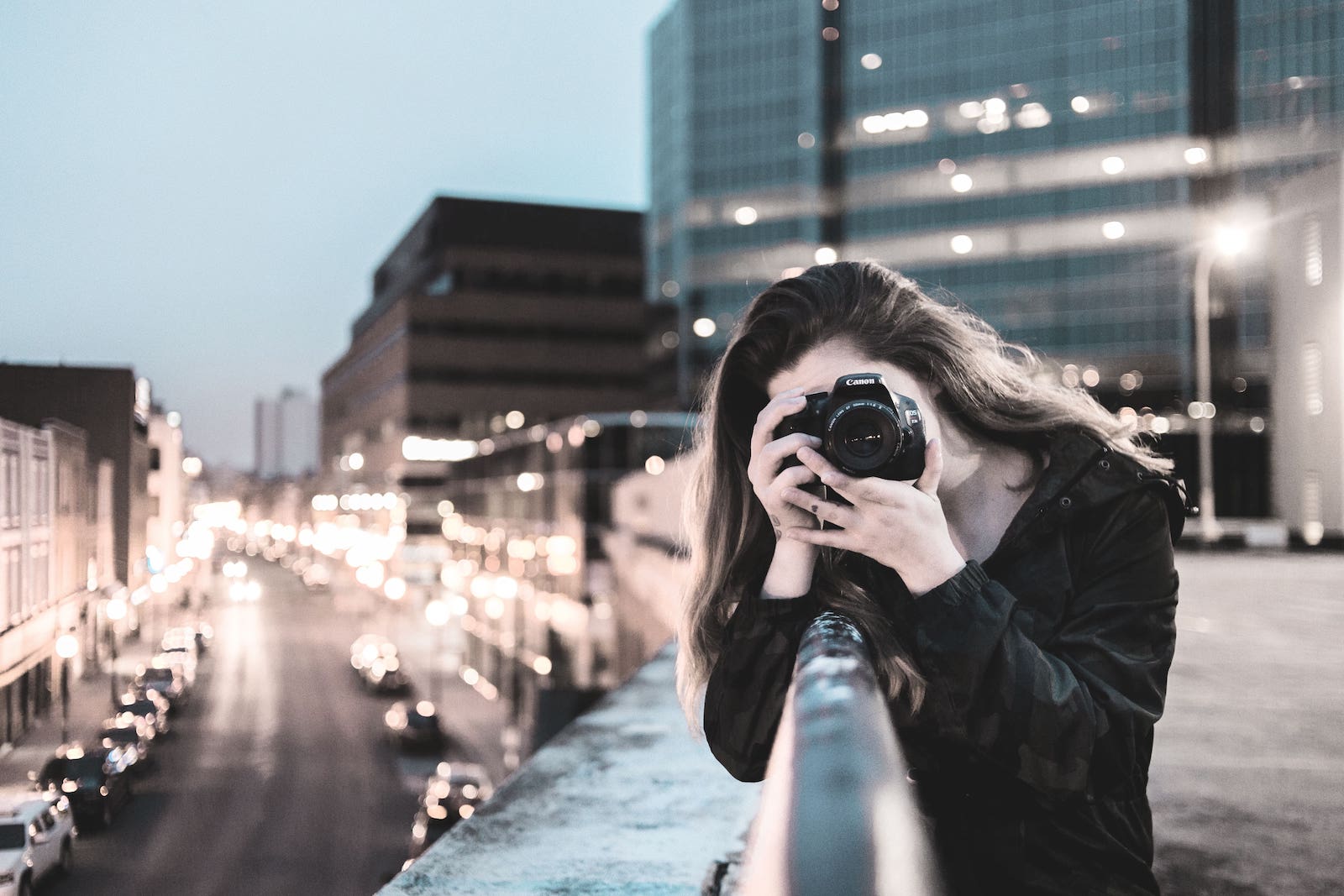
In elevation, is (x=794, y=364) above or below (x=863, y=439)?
above

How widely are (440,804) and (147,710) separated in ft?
5.40

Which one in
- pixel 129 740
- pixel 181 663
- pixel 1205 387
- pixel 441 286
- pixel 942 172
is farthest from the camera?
pixel 942 172

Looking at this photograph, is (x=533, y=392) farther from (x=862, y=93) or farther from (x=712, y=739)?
(x=712, y=739)

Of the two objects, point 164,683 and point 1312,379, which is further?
point 1312,379

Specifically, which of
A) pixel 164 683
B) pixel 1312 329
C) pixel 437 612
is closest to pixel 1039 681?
pixel 164 683

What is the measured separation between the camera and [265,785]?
2613 mm

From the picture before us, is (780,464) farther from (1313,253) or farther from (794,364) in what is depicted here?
(1313,253)

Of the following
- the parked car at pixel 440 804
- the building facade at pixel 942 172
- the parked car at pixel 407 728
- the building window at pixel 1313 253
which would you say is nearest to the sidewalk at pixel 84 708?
the parked car at pixel 440 804

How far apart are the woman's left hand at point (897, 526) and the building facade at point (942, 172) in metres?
17.9

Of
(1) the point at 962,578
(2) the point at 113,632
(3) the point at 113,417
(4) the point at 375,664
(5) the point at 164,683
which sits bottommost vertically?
(4) the point at 375,664

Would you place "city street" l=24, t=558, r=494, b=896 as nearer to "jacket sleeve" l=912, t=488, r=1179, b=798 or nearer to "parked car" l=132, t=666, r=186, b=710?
"parked car" l=132, t=666, r=186, b=710

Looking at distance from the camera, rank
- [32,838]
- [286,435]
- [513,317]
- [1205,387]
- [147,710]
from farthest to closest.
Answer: [513,317] → [1205,387] → [286,435] → [147,710] → [32,838]

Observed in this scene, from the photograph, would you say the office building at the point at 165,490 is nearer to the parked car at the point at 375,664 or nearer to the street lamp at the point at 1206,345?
the parked car at the point at 375,664

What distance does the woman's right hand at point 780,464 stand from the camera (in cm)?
128
